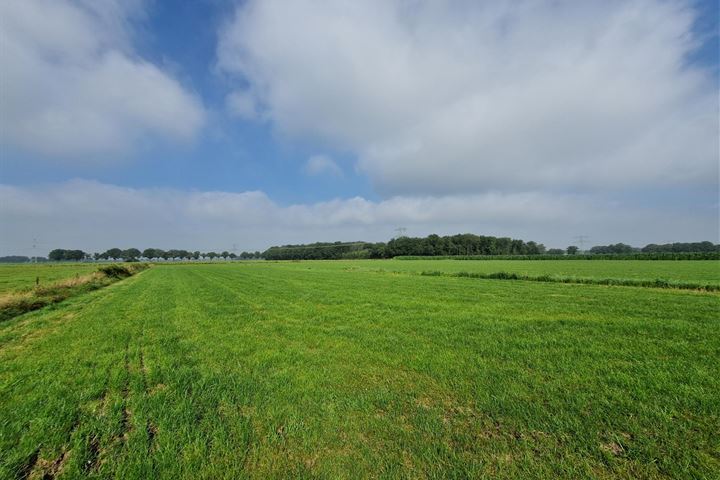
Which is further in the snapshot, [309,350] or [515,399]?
[309,350]

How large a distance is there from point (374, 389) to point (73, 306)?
19.1 metres

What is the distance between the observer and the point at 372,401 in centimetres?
483

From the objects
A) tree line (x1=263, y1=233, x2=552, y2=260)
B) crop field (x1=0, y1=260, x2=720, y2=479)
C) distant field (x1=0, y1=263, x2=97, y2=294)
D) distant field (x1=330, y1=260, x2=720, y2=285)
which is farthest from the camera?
tree line (x1=263, y1=233, x2=552, y2=260)

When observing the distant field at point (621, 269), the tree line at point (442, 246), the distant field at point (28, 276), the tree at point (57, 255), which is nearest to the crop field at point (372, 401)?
the distant field at point (621, 269)

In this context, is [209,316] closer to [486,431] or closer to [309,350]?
[309,350]

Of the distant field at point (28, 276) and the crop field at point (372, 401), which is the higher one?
the crop field at point (372, 401)

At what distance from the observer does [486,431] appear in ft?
12.8

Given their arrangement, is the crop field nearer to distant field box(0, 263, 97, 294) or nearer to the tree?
distant field box(0, 263, 97, 294)

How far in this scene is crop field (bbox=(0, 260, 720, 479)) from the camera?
3393 mm

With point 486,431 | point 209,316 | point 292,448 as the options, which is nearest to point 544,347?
point 486,431

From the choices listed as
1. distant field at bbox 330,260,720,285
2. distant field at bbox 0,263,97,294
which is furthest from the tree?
distant field at bbox 330,260,720,285

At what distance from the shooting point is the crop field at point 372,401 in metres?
3.39

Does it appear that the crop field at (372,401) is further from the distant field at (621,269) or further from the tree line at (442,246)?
the tree line at (442,246)

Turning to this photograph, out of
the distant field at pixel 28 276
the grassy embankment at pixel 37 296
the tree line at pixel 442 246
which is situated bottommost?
the distant field at pixel 28 276
